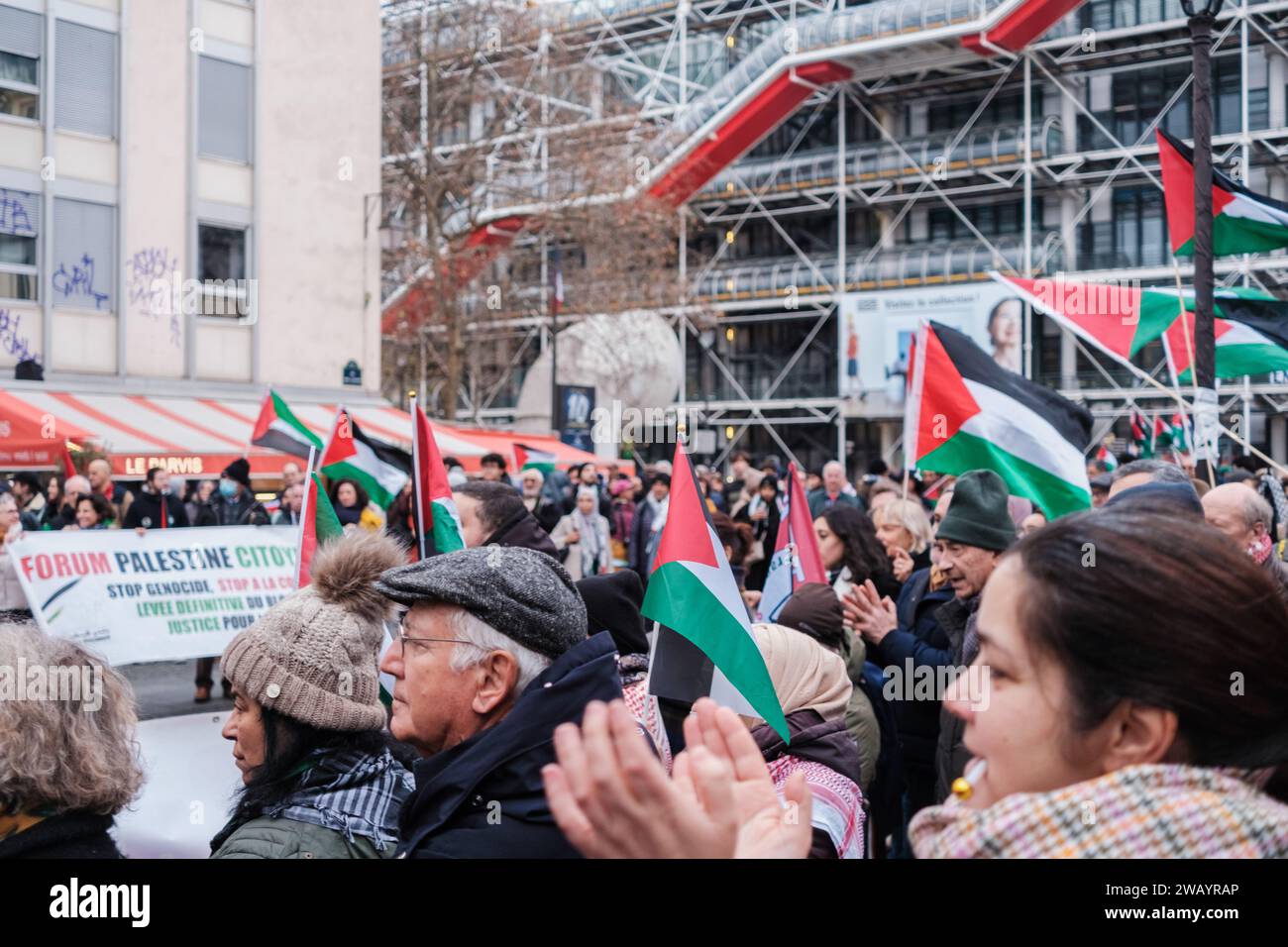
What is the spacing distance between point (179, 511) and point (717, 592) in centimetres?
977

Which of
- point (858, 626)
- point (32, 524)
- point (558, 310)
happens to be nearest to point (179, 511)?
point (32, 524)

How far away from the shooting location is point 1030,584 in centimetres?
166

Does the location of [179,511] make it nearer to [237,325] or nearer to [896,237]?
→ [237,325]

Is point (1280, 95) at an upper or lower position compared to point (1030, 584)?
upper

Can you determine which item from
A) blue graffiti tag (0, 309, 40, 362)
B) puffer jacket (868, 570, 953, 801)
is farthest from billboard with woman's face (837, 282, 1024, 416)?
puffer jacket (868, 570, 953, 801)

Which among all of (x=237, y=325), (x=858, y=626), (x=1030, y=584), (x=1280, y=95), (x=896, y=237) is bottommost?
(x=858, y=626)

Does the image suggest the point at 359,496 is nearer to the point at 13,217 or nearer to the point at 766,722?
the point at 766,722

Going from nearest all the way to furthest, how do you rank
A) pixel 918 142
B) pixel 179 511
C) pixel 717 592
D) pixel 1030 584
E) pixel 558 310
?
pixel 1030 584
pixel 717 592
pixel 179 511
pixel 558 310
pixel 918 142

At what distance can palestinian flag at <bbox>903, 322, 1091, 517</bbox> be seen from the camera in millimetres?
6566

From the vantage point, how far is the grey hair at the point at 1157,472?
5.29 meters

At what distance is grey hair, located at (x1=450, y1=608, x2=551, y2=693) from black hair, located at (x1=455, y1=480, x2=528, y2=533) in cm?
294

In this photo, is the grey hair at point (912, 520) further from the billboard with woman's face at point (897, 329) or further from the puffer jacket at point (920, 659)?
the billboard with woman's face at point (897, 329)

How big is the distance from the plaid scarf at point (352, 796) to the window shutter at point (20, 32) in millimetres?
20180

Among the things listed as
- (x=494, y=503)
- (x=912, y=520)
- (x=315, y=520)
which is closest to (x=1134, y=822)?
(x=494, y=503)
